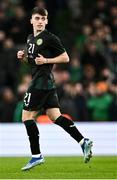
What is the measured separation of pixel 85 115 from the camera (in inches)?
651

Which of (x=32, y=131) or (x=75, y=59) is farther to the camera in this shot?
(x=75, y=59)

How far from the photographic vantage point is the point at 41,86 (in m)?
11.1

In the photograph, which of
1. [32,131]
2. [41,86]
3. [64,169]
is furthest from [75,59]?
[32,131]

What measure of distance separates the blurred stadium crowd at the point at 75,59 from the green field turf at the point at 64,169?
9.82 ft

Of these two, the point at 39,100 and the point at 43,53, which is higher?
the point at 43,53

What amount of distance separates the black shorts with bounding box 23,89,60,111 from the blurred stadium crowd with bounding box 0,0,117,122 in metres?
5.31

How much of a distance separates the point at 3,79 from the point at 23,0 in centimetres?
310

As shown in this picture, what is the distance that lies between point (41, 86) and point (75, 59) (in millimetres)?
7176

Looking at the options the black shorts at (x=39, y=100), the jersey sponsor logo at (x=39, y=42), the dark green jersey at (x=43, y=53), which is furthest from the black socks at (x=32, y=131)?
the jersey sponsor logo at (x=39, y=42)

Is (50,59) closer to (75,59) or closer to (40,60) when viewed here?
(40,60)

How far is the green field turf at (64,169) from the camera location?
1025cm

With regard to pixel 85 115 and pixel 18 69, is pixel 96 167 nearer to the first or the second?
pixel 85 115

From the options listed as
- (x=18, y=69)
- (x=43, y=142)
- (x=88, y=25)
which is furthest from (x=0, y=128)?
(x=88, y=25)

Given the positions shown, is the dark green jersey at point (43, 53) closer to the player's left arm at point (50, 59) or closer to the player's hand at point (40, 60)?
the player's left arm at point (50, 59)
